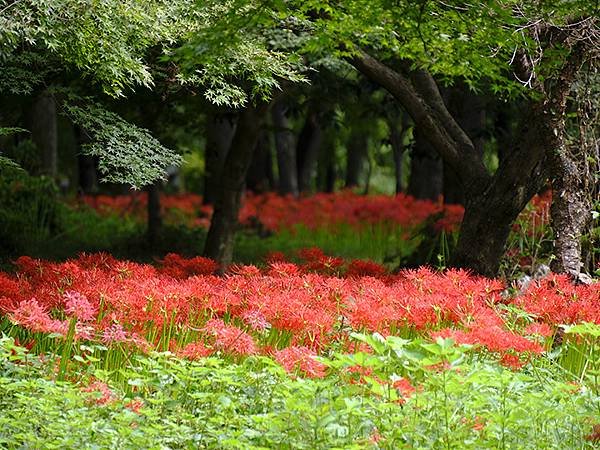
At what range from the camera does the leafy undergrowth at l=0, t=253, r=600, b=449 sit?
4094mm

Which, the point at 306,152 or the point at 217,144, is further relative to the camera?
the point at 306,152

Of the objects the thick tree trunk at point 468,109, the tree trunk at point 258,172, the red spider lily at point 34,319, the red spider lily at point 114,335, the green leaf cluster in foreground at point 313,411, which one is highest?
the thick tree trunk at point 468,109

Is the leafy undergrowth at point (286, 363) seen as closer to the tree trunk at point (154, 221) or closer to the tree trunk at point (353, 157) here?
the tree trunk at point (154, 221)

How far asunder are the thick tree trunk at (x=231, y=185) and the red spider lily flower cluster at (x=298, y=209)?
3.09 m

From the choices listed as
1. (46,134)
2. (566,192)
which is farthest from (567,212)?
(46,134)

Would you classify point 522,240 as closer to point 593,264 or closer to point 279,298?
point 593,264

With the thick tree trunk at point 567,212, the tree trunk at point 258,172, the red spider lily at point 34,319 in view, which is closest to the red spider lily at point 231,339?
the red spider lily at point 34,319

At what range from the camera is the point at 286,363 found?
4.81 meters

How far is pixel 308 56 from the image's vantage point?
10.1 m

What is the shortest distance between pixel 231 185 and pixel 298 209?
207 inches

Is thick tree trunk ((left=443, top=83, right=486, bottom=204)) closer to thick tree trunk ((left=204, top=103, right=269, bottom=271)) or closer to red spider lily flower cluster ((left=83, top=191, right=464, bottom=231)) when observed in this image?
red spider lily flower cluster ((left=83, top=191, right=464, bottom=231))

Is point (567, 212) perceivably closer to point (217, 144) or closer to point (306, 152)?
point (217, 144)

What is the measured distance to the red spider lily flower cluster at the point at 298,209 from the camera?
46.6 ft

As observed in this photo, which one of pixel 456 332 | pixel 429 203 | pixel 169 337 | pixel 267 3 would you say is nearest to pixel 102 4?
pixel 267 3
